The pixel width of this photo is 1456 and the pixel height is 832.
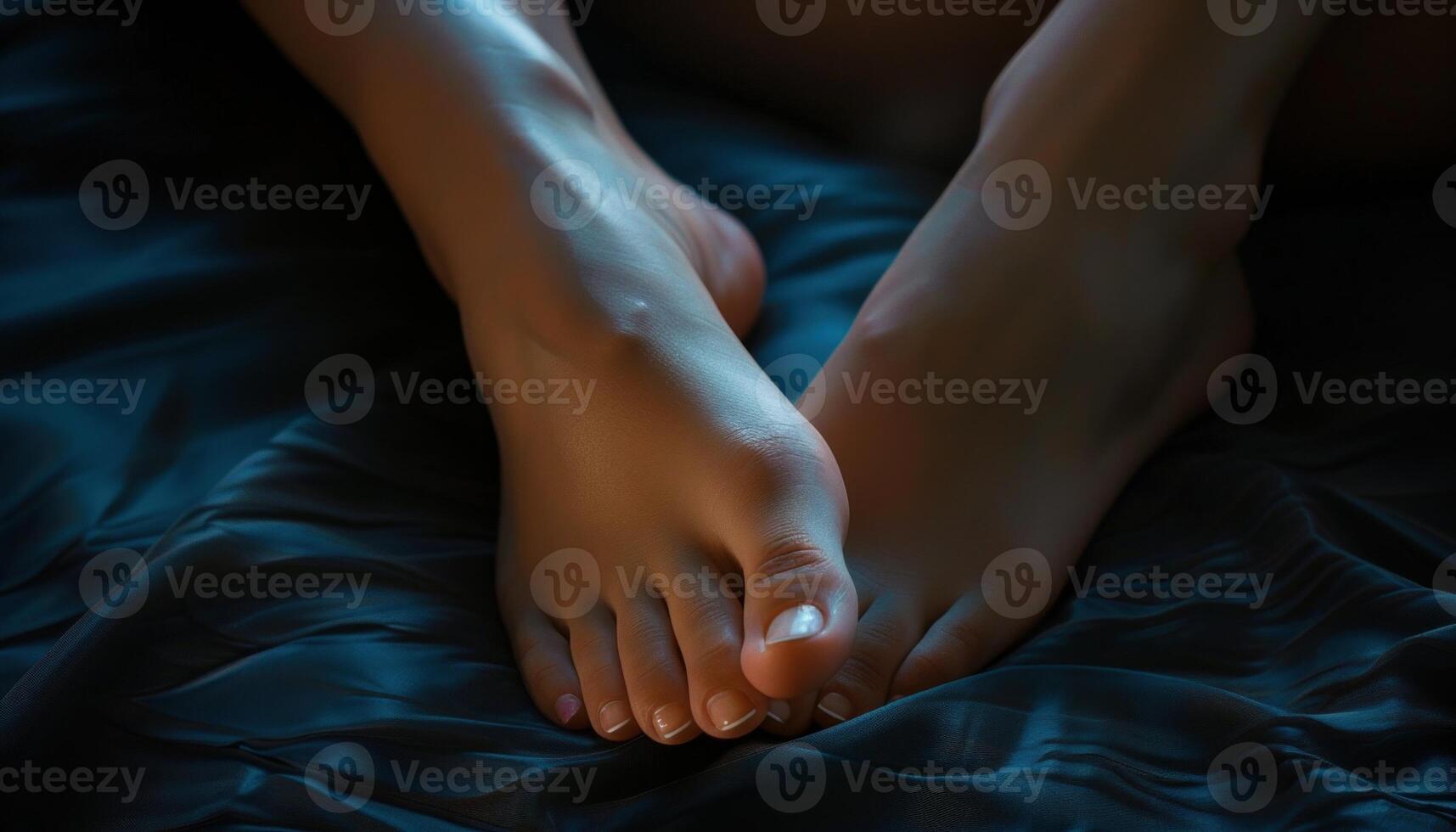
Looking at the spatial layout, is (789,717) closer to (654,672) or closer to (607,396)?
(654,672)

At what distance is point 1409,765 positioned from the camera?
46 centimetres

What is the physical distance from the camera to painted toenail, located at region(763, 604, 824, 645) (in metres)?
0.46

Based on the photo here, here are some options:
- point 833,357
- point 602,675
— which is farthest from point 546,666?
point 833,357

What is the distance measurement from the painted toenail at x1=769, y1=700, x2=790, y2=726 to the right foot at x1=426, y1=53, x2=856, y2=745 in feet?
0.05

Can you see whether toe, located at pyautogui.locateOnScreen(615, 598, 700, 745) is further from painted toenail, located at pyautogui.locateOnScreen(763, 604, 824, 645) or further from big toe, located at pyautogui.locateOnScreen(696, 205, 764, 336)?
big toe, located at pyautogui.locateOnScreen(696, 205, 764, 336)

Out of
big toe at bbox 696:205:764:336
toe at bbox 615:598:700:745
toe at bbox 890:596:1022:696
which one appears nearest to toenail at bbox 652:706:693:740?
toe at bbox 615:598:700:745

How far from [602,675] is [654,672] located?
0.10 ft

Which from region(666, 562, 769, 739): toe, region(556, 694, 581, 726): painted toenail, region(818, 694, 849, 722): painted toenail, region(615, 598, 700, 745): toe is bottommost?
region(556, 694, 581, 726): painted toenail

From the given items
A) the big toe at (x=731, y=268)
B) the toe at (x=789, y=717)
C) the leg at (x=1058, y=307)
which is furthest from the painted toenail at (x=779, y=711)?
the big toe at (x=731, y=268)

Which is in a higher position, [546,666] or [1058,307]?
[1058,307]

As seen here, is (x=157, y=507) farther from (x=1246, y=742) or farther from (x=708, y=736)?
(x=1246, y=742)

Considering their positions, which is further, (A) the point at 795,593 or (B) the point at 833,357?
(B) the point at 833,357

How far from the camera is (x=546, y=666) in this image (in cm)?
56

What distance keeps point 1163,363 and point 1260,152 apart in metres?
0.14
